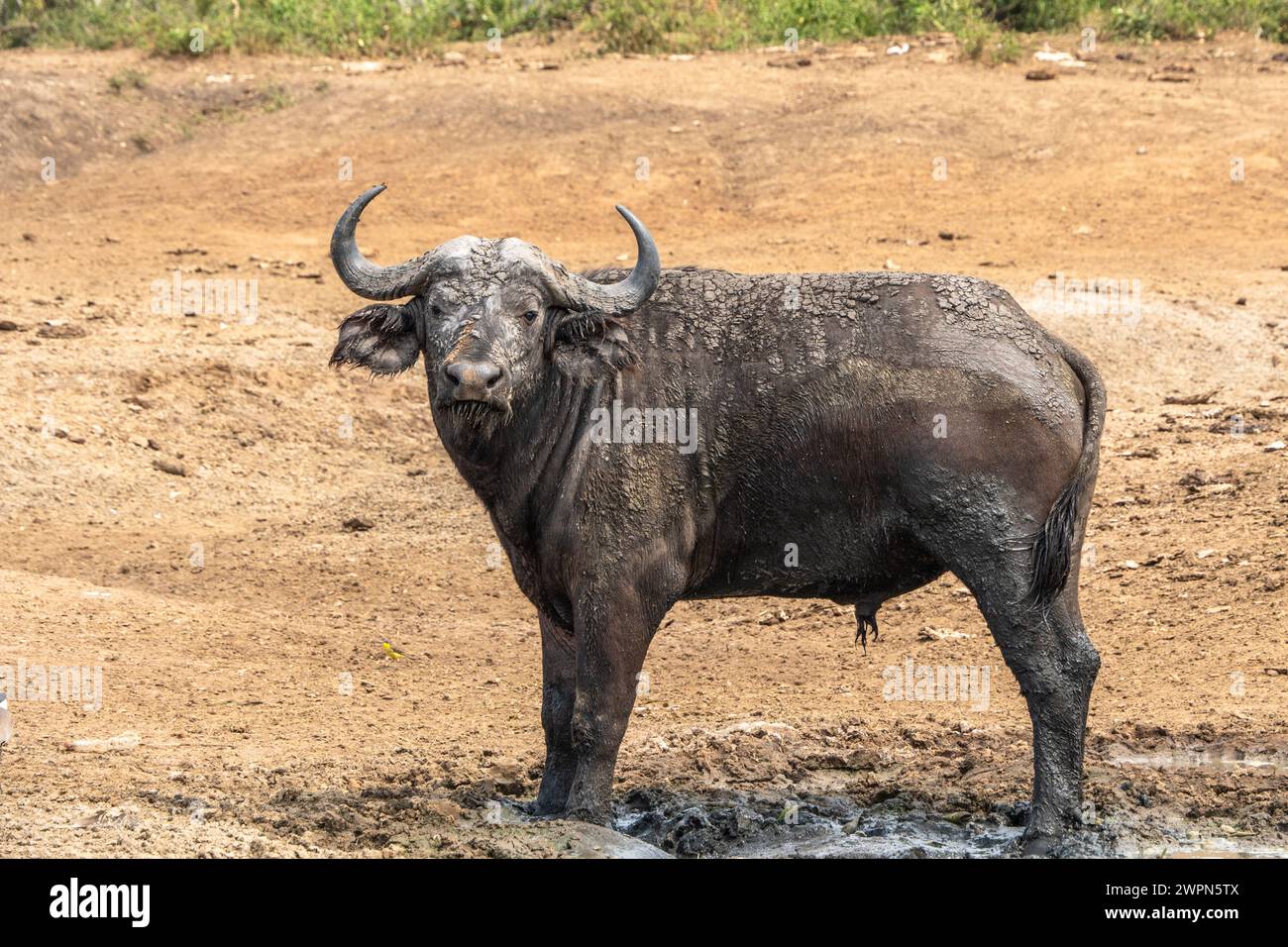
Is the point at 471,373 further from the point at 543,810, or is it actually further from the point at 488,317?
the point at 543,810

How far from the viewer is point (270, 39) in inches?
932

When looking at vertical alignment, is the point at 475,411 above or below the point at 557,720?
above

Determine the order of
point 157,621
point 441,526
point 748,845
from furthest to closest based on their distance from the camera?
point 441,526 → point 157,621 → point 748,845

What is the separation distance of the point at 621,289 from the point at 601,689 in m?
1.62

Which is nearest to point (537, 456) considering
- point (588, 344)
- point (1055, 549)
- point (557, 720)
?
point (588, 344)

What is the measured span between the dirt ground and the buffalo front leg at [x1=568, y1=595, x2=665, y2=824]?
244 mm

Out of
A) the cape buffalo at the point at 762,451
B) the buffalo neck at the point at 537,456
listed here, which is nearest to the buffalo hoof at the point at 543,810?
the cape buffalo at the point at 762,451

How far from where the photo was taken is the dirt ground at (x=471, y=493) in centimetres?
849

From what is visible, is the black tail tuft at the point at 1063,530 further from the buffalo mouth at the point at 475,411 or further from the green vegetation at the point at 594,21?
the green vegetation at the point at 594,21

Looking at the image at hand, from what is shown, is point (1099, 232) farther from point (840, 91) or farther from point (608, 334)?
point (608, 334)

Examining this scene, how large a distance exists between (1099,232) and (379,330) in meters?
12.2

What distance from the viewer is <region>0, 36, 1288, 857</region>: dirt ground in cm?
849

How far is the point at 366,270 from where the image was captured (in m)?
7.57
